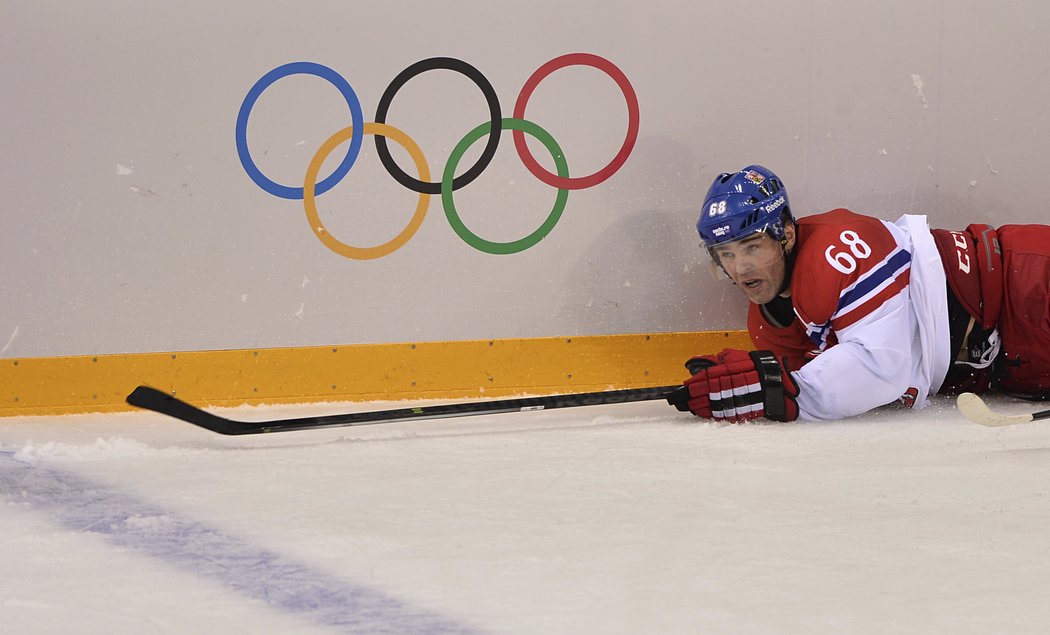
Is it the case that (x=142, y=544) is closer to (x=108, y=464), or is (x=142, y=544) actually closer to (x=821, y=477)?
(x=108, y=464)

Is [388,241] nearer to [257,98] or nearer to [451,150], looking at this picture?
[451,150]

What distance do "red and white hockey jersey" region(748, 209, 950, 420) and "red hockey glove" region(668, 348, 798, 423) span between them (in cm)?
5

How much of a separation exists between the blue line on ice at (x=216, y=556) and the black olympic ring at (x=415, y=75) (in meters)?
1.16

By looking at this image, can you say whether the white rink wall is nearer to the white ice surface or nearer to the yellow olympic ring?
the yellow olympic ring

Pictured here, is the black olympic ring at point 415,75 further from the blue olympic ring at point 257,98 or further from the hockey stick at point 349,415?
the hockey stick at point 349,415

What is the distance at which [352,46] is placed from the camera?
8.51ft

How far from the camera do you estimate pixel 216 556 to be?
146 centimetres

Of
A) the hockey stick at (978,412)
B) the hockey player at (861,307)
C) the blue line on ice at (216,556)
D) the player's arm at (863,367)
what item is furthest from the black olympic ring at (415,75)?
the hockey stick at (978,412)

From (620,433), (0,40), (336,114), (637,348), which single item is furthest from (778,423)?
(0,40)

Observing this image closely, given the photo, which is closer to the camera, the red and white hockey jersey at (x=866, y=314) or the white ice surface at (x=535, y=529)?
the white ice surface at (x=535, y=529)

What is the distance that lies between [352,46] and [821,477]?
1.66 m

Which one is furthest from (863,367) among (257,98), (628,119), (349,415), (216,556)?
(257,98)

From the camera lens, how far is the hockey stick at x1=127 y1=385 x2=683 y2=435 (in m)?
2.13

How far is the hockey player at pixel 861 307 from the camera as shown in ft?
7.46
